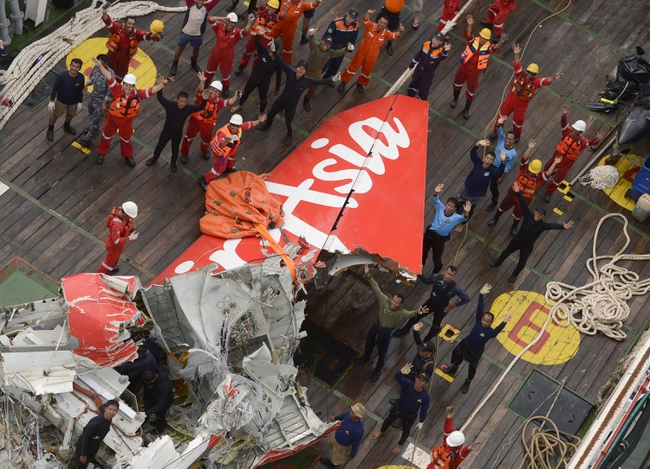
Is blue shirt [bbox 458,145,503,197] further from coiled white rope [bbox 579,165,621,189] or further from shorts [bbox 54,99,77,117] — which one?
shorts [bbox 54,99,77,117]

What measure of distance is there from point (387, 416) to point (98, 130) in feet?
23.1

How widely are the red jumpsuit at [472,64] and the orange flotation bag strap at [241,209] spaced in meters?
4.96

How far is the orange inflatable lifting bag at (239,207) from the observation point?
16.8 metres

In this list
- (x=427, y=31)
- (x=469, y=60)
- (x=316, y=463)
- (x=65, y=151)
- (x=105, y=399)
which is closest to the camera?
(x=105, y=399)

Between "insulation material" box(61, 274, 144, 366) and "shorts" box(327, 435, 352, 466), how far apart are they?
3.28 meters

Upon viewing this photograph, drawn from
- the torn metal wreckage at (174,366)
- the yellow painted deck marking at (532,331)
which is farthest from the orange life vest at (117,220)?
the yellow painted deck marking at (532,331)

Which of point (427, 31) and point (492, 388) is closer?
point (492, 388)

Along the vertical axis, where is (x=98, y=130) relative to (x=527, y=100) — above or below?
below

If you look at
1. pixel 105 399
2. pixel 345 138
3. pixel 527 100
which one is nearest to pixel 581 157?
pixel 527 100

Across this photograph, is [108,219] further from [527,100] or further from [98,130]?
[527,100]

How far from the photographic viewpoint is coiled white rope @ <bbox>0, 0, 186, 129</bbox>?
1927 cm

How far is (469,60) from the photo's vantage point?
2012 centimetres

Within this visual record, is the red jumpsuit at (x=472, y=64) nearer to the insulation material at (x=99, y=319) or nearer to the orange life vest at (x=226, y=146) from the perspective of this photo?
the orange life vest at (x=226, y=146)

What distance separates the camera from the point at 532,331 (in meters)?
18.2
